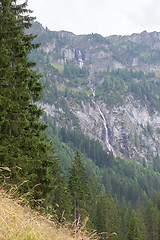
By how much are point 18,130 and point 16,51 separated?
4.91 meters

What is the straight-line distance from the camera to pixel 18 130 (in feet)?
34.9

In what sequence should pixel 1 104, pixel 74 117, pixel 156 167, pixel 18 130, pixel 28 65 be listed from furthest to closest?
pixel 74 117 < pixel 156 167 < pixel 28 65 < pixel 18 130 < pixel 1 104

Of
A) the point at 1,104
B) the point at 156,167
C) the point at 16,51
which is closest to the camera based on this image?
the point at 1,104

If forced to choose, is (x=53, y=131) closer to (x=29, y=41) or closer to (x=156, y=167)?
(x=156, y=167)

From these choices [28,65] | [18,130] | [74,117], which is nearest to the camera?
[18,130]

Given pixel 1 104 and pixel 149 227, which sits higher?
pixel 1 104

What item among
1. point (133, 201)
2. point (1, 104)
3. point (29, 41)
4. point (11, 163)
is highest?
point (29, 41)

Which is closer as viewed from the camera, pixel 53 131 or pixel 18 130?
pixel 18 130

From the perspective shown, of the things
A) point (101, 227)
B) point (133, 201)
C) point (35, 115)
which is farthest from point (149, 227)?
point (133, 201)

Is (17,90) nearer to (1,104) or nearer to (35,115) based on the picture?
(1,104)

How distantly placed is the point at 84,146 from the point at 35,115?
12923 centimetres

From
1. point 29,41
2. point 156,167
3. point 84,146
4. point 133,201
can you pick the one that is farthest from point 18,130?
point 156,167

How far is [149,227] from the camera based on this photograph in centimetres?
4022

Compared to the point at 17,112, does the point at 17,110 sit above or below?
above
